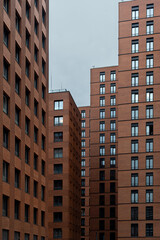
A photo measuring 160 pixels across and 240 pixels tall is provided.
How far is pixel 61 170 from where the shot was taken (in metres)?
89.0

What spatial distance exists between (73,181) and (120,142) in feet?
67.6

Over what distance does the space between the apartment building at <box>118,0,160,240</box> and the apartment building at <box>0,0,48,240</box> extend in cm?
2915

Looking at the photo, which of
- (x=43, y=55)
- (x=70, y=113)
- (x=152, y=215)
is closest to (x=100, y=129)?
(x=70, y=113)

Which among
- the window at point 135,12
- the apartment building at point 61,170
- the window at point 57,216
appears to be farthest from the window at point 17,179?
the window at point 135,12

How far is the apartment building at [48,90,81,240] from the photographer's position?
284ft

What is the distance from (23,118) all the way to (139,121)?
39440mm

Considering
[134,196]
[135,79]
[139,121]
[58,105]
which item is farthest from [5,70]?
[58,105]

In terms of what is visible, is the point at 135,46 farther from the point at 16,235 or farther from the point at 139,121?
the point at 16,235

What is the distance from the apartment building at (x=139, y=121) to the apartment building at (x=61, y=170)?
49.6 feet

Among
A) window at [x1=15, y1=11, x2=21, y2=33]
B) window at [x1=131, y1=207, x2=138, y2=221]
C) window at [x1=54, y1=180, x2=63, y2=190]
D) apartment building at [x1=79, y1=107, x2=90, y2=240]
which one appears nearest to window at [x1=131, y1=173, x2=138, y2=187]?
window at [x1=131, y1=207, x2=138, y2=221]

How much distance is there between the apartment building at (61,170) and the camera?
284 feet

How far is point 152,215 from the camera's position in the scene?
72.7 metres

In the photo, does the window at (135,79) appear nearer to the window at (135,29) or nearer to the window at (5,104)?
the window at (135,29)

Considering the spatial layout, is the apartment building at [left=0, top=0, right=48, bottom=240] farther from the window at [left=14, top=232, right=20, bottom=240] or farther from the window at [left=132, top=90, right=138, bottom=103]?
the window at [left=132, top=90, right=138, bottom=103]
